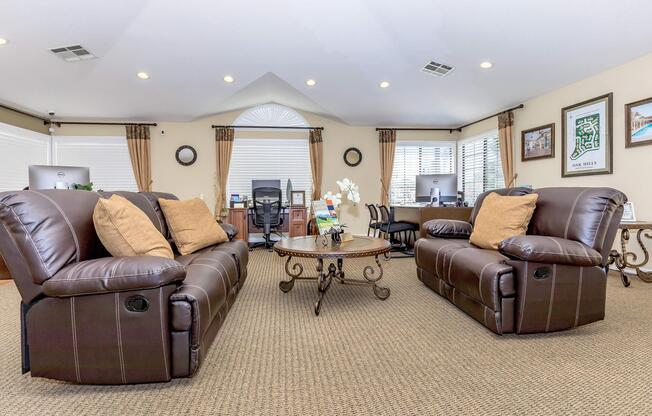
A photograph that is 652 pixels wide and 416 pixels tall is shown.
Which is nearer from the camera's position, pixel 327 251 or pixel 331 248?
pixel 327 251

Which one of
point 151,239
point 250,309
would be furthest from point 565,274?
point 151,239

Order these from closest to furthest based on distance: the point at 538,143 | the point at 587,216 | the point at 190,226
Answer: the point at 587,216 → the point at 190,226 → the point at 538,143

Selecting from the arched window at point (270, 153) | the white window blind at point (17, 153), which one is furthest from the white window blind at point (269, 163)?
the white window blind at point (17, 153)

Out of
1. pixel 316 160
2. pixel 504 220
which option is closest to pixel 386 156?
pixel 316 160

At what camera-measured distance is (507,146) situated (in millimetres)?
5695

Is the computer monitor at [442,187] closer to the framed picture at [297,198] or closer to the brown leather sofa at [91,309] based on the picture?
the framed picture at [297,198]

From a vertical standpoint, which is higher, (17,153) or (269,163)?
(17,153)

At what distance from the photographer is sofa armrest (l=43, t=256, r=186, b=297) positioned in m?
1.53

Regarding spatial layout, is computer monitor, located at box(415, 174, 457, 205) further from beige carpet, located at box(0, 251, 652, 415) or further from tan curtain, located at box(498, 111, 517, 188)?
beige carpet, located at box(0, 251, 652, 415)

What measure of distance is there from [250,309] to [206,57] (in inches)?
138

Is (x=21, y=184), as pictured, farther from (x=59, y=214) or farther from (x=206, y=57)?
(x=59, y=214)

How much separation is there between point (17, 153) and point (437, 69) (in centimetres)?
673

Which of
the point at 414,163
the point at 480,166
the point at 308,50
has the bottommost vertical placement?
the point at 480,166

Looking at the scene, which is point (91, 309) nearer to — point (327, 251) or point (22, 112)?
point (327, 251)
